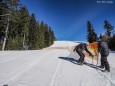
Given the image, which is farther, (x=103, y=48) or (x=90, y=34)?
(x=90, y=34)

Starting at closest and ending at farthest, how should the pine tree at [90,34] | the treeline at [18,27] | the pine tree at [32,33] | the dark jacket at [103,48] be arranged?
the dark jacket at [103,48]
the treeline at [18,27]
the pine tree at [32,33]
the pine tree at [90,34]

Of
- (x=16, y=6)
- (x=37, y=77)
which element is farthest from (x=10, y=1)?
(x=37, y=77)

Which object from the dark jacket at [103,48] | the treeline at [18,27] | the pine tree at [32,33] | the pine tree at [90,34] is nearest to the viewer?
the dark jacket at [103,48]

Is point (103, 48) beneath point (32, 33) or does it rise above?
beneath

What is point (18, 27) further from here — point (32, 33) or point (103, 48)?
point (103, 48)

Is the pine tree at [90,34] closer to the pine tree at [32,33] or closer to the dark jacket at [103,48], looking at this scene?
the pine tree at [32,33]

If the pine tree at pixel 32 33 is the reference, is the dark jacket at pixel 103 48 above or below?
below

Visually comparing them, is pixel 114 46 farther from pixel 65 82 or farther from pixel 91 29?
pixel 65 82

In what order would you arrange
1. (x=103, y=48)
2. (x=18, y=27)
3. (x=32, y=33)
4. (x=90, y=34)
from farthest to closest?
(x=90, y=34) < (x=32, y=33) < (x=18, y=27) < (x=103, y=48)

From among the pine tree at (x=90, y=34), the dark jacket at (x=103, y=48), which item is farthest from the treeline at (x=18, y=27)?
the dark jacket at (x=103, y=48)

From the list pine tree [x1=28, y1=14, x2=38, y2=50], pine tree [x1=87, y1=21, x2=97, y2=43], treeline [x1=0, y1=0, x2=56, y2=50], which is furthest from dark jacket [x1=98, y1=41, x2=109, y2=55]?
pine tree [x1=87, y1=21, x2=97, y2=43]

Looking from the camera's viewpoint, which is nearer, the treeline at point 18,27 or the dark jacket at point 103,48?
the dark jacket at point 103,48

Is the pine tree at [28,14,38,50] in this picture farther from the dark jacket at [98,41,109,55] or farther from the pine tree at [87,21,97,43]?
the dark jacket at [98,41,109,55]

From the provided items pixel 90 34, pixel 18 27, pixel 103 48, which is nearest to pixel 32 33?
pixel 18 27
